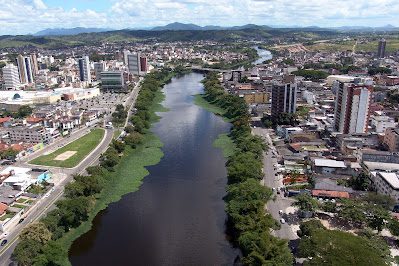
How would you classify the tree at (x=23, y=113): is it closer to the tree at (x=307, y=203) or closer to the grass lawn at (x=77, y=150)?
the grass lawn at (x=77, y=150)

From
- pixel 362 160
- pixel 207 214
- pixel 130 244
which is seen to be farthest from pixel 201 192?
pixel 362 160

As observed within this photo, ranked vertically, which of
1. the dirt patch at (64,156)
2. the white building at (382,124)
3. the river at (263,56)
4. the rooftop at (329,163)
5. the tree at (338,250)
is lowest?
the dirt patch at (64,156)

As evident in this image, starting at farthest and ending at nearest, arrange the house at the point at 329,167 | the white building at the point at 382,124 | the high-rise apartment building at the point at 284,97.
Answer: the high-rise apartment building at the point at 284,97
the white building at the point at 382,124
the house at the point at 329,167

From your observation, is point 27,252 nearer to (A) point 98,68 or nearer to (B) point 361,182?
(B) point 361,182

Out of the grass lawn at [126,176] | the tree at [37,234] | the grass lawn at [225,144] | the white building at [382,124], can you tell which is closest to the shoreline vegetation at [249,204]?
the grass lawn at [225,144]

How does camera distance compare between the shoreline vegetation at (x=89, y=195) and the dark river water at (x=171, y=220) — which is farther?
the dark river water at (x=171, y=220)

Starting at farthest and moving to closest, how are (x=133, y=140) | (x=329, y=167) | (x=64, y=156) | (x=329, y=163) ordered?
1. (x=133, y=140)
2. (x=64, y=156)
3. (x=329, y=163)
4. (x=329, y=167)

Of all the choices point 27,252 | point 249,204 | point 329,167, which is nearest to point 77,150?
point 27,252
